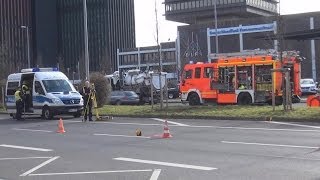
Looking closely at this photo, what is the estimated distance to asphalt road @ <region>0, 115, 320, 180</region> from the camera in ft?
33.9

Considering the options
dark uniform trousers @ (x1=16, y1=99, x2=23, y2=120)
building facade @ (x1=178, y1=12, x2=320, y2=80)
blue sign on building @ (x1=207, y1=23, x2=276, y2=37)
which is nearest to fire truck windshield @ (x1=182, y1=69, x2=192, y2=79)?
dark uniform trousers @ (x1=16, y1=99, x2=23, y2=120)

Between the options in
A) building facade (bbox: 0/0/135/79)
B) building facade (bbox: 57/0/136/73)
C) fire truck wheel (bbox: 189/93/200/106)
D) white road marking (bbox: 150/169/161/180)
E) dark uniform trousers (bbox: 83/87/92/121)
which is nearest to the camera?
white road marking (bbox: 150/169/161/180)

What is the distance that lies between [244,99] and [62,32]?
219ft

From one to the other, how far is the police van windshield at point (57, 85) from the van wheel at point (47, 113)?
918 millimetres

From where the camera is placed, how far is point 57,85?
94.5ft

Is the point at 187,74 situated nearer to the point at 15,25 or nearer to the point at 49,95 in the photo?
the point at 49,95

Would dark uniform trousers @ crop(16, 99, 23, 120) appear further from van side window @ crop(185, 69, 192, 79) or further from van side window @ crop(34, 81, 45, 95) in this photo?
van side window @ crop(185, 69, 192, 79)

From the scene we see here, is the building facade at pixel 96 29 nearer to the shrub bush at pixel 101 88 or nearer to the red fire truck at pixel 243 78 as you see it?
the shrub bush at pixel 101 88

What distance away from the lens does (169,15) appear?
400ft

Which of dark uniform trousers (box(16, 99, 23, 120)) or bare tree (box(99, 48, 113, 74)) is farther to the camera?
bare tree (box(99, 48, 113, 74))

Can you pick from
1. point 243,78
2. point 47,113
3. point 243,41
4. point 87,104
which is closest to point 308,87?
point 243,78

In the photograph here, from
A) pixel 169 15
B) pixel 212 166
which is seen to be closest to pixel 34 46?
pixel 169 15

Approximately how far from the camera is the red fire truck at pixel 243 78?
29.1m

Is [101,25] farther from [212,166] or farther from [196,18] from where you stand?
[212,166]
